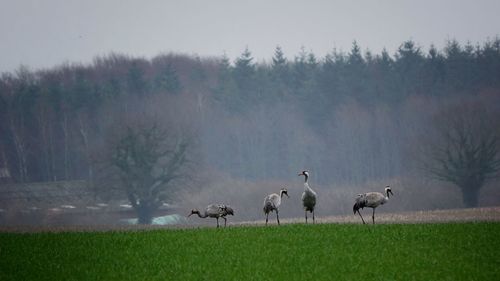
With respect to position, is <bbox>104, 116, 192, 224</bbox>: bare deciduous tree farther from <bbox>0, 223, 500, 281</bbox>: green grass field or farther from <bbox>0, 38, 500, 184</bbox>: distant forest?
<bbox>0, 223, 500, 281</bbox>: green grass field

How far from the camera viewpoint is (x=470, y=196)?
81.2 meters

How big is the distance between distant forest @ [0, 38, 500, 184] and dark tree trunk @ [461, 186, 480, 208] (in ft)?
97.8

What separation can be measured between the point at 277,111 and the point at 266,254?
115 metres

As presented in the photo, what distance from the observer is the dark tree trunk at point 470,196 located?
Answer: 8088 centimetres

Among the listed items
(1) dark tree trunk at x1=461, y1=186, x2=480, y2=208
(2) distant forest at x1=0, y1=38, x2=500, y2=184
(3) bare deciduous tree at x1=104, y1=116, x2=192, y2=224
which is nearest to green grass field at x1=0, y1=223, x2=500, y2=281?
(1) dark tree trunk at x1=461, y1=186, x2=480, y2=208

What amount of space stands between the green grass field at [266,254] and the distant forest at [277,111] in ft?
271

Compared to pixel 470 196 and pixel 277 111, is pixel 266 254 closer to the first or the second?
pixel 470 196

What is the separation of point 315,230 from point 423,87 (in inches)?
4220

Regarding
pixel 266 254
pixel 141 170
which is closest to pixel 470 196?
pixel 141 170

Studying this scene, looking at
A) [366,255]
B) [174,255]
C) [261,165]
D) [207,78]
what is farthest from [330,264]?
[207,78]

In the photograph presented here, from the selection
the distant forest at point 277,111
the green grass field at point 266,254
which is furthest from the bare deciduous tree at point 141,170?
the green grass field at point 266,254

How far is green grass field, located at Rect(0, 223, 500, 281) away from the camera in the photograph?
78.6 feet

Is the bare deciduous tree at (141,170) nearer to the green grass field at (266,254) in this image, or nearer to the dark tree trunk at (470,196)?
the dark tree trunk at (470,196)

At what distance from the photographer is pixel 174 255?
2761 centimetres
